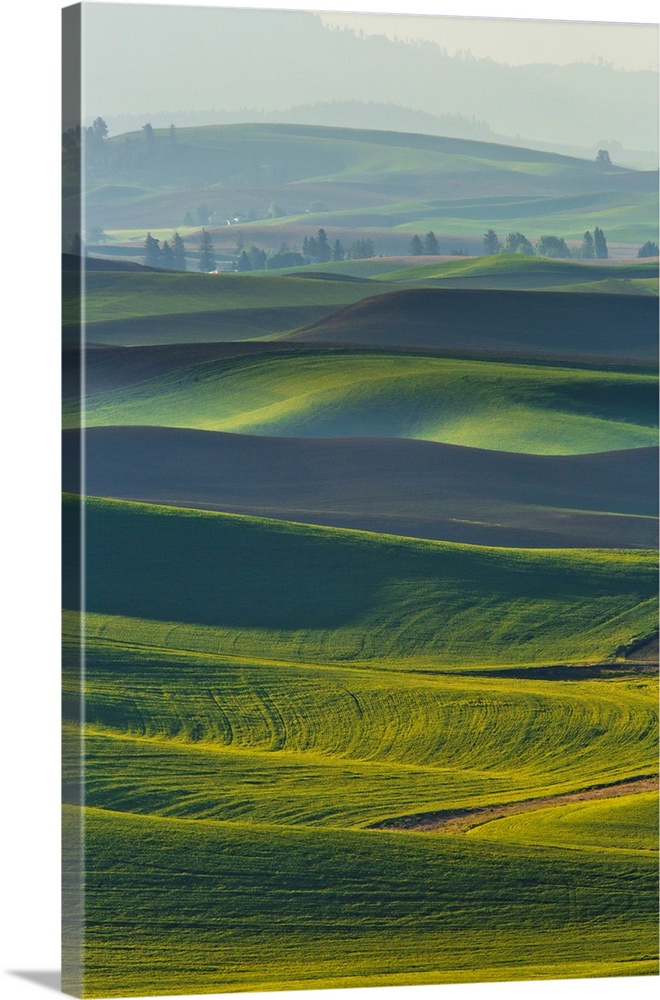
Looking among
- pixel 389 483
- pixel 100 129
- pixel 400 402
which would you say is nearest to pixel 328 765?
pixel 389 483

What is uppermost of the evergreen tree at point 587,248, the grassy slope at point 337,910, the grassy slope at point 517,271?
the evergreen tree at point 587,248

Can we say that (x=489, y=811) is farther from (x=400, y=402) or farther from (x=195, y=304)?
(x=195, y=304)

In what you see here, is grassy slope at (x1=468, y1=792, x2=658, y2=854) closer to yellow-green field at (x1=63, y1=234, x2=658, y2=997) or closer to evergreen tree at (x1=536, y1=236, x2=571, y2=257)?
yellow-green field at (x1=63, y1=234, x2=658, y2=997)

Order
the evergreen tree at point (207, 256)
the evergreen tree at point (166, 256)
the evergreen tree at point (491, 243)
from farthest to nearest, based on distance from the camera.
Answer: the evergreen tree at point (491, 243)
the evergreen tree at point (207, 256)
the evergreen tree at point (166, 256)

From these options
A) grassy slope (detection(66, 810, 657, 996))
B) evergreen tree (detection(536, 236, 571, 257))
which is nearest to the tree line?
evergreen tree (detection(536, 236, 571, 257))

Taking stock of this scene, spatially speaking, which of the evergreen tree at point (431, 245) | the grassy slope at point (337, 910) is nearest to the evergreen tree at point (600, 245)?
the evergreen tree at point (431, 245)

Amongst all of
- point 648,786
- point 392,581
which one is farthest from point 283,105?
point 648,786

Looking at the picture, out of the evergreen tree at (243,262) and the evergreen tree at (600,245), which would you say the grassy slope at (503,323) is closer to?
the evergreen tree at (600,245)
